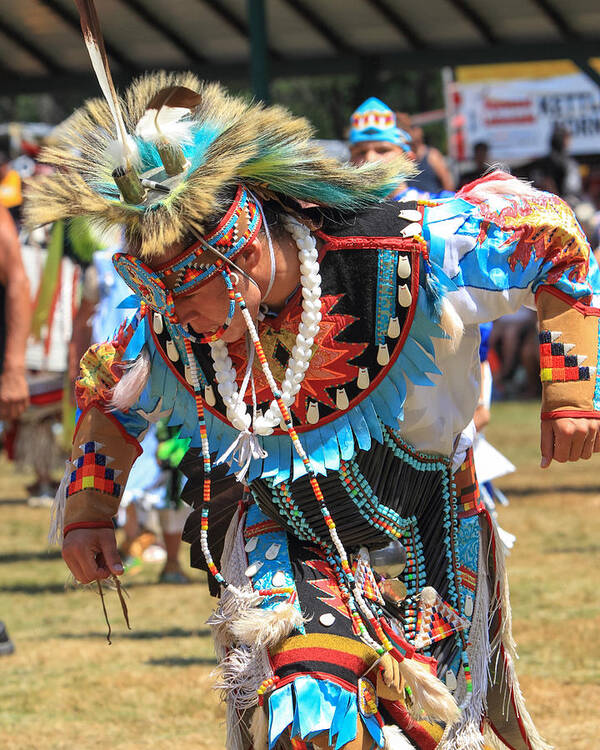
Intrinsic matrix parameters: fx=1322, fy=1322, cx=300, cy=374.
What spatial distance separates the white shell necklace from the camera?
2.72m

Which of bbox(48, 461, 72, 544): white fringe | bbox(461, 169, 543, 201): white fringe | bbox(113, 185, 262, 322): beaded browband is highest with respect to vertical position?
bbox(461, 169, 543, 201): white fringe

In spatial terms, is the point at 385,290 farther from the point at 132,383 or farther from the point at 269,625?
the point at 269,625

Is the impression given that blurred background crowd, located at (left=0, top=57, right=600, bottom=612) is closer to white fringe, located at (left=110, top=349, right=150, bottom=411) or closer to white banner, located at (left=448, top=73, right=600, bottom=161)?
white fringe, located at (left=110, top=349, right=150, bottom=411)

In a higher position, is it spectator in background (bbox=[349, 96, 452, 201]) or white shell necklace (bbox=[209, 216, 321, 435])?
spectator in background (bbox=[349, 96, 452, 201])

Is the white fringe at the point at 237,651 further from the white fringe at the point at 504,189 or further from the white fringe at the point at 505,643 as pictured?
the white fringe at the point at 504,189

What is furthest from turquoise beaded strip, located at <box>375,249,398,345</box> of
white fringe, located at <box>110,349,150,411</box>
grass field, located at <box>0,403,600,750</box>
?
grass field, located at <box>0,403,600,750</box>

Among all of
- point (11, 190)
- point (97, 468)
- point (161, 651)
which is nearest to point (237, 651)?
point (97, 468)

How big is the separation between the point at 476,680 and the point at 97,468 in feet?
3.30

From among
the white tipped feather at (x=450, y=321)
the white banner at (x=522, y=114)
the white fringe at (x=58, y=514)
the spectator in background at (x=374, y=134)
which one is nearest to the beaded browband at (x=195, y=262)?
the white tipped feather at (x=450, y=321)

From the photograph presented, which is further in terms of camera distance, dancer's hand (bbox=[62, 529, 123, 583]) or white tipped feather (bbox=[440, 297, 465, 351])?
dancer's hand (bbox=[62, 529, 123, 583])

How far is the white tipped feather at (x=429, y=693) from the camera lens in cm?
277

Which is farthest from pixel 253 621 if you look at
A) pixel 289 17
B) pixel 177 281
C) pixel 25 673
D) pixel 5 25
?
pixel 5 25

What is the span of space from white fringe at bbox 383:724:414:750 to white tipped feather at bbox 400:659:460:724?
0.24 ft

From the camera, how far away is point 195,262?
256 cm
